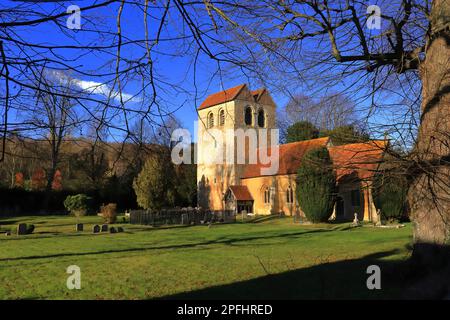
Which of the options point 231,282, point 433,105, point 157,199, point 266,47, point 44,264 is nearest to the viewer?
point 266,47

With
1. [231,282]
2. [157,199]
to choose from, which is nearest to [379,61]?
[231,282]

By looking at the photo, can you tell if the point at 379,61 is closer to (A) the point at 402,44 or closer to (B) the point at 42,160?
(A) the point at 402,44

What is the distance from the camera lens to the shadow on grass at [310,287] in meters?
7.59

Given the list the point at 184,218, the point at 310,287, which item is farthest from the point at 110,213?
the point at 310,287

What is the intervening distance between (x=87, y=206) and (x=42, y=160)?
43.6 meters

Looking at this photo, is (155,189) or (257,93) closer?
(257,93)

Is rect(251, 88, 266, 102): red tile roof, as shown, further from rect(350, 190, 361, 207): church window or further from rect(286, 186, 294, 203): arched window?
rect(286, 186, 294, 203): arched window

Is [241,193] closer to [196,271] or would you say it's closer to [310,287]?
[196,271]

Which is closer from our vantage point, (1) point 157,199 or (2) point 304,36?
(2) point 304,36

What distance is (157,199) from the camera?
3656 cm

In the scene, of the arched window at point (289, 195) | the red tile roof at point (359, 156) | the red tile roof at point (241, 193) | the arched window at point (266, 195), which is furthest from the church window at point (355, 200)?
the red tile roof at point (359, 156)

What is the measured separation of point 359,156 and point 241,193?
43.6m

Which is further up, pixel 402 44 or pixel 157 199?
pixel 402 44

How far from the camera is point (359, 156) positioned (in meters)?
6.00
